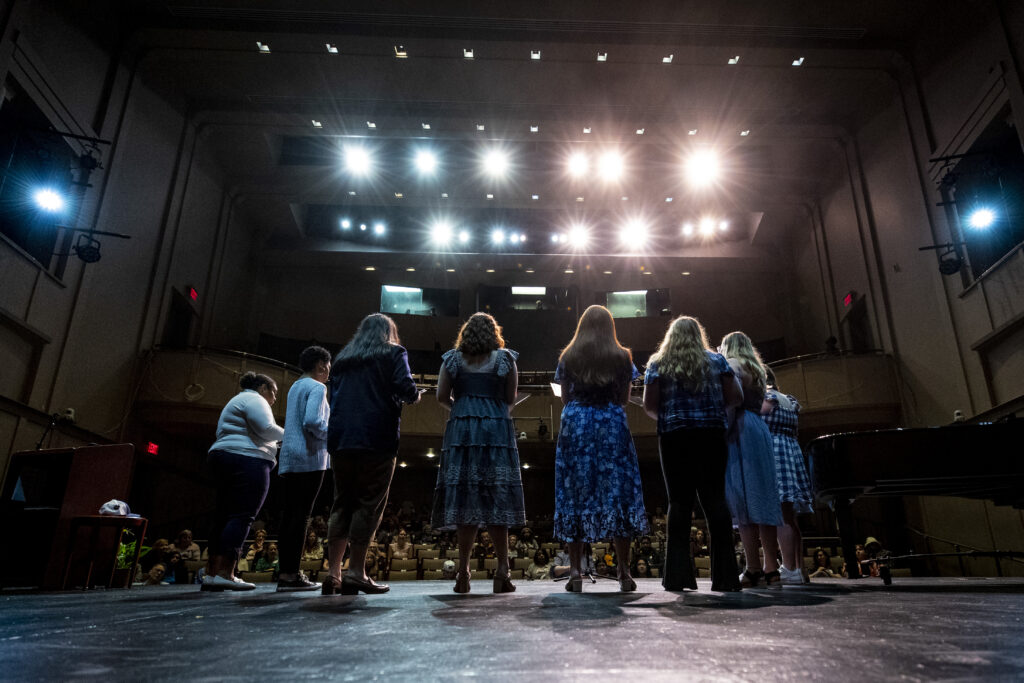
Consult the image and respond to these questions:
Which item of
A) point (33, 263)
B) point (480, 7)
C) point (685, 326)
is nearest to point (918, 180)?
point (480, 7)

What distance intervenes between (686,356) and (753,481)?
77 cm

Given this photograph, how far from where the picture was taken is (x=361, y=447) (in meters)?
2.65

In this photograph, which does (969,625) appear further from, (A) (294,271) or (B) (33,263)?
(A) (294,271)

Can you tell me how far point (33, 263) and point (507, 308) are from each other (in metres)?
11.3

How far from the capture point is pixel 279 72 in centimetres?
1015

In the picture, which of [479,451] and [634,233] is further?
[634,233]

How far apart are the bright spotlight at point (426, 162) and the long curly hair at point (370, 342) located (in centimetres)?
1043

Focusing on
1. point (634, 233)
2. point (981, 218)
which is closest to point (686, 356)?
point (981, 218)

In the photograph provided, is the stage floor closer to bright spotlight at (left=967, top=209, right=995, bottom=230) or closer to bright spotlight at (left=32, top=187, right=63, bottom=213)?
bright spotlight at (left=32, top=187, right=63, bottom=213)

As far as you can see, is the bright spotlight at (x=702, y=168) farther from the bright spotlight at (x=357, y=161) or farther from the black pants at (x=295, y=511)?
the black pants at (x=295, y=511)

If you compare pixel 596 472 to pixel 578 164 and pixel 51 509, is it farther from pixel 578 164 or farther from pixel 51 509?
pixel 578 164

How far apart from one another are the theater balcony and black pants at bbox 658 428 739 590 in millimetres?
7831

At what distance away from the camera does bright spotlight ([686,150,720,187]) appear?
12.3 meters

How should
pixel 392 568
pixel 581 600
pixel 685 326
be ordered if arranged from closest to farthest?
Result: 1. pixel 581 600
2. pixel 685 326
3. pixel 392 568
